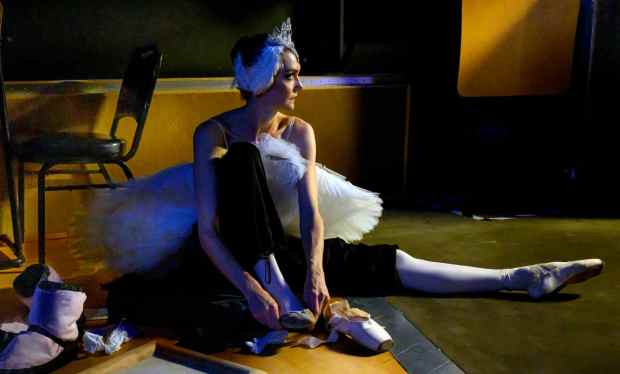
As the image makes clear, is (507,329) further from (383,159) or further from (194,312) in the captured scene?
(383,159)

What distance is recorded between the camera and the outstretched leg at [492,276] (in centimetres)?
205

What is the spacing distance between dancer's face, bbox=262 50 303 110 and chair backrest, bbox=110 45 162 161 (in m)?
0.78

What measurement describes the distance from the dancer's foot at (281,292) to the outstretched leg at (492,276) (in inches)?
18.5

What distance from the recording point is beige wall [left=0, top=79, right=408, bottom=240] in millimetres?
2871

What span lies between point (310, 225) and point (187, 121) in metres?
1.45

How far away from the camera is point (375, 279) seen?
2.10 m

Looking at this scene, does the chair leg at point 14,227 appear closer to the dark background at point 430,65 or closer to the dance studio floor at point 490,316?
the dance studio floor at point 490,316

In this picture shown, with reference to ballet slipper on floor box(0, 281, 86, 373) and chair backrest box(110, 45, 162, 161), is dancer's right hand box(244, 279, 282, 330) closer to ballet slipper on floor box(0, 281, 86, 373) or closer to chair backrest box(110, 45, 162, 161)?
ballet slipper on floor box(0, 281, 86, 373)

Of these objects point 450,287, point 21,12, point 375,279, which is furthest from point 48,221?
point 450,287

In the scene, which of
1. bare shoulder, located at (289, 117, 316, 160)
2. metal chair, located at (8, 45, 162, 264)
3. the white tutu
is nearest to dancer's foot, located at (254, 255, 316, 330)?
the white tutu

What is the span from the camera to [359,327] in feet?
5.70

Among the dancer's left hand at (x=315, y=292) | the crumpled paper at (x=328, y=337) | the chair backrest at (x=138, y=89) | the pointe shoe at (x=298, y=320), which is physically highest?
the chair backrest at (x=138, y=89)

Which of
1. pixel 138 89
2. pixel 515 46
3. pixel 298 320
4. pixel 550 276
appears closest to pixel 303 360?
pixel 298 320

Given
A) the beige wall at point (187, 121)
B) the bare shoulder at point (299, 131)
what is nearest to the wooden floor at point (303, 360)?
the bare shoulder at point (299, 131)
